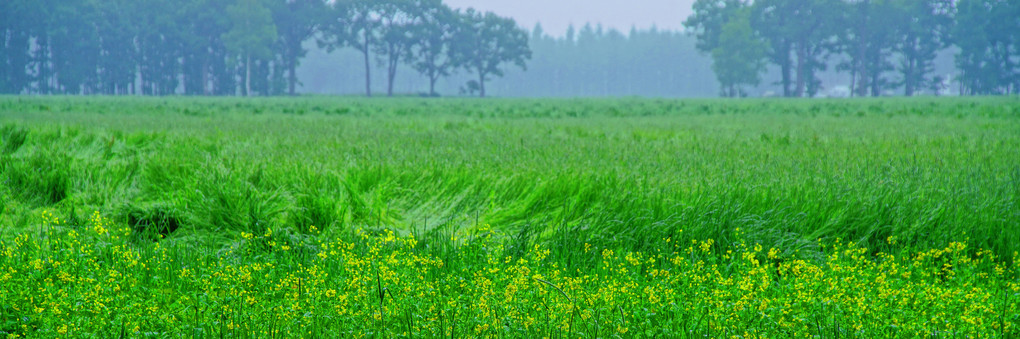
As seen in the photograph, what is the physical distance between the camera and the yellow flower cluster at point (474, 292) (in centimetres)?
292

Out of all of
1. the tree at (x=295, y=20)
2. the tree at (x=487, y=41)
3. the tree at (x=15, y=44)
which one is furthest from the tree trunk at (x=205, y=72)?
the tree at (x=487, y=41)

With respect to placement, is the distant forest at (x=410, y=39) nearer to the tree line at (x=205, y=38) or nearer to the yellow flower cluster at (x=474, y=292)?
the tree line at (x=205, y=38)

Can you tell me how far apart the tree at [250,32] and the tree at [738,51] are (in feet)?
142

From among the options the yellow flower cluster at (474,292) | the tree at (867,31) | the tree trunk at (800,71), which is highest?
the tree at (867,31)

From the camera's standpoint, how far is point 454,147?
26.2ft

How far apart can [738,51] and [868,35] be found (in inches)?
463

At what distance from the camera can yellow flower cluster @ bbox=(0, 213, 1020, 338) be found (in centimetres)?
292

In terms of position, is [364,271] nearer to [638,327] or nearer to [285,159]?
[638,327]

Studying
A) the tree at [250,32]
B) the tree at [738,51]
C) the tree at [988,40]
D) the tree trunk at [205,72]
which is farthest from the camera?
the tree trunk at [205,72]

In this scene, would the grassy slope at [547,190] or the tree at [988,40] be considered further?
the tree at [988,40]

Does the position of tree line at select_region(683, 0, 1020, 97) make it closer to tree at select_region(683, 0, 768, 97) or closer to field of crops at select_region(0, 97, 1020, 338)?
tree at select_region(683, 0, 768, 97)

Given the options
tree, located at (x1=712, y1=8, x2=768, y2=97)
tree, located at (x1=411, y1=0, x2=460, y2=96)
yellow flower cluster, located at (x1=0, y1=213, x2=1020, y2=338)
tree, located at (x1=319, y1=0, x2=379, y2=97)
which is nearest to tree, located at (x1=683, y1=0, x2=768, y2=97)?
tree, located at (x1=712, y1=8, x2=768, y2=97)

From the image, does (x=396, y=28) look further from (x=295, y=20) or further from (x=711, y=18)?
(x=711, y=18)

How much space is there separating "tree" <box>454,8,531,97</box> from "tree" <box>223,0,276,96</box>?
65.2 feet
